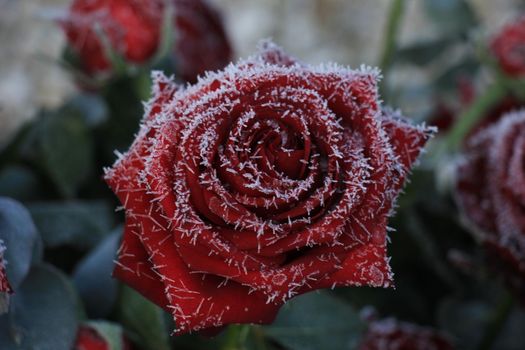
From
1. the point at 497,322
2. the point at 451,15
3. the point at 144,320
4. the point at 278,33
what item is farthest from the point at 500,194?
the point at 278,33

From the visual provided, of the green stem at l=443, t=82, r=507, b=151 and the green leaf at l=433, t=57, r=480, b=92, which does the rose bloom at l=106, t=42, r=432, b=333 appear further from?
the green leaf at l=433, t=57, r=480, b=92

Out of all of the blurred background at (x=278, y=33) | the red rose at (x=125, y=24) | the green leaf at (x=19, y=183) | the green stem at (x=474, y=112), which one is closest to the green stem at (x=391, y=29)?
the green stem at (x=474, y=112)

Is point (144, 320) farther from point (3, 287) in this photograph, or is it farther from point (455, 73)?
point (455, 73)

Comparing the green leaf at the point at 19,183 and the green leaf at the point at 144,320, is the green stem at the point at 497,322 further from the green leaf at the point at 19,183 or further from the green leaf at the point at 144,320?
the green leaf at the point at 19,183

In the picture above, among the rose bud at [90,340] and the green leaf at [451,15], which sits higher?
the green leaf at [451,15]

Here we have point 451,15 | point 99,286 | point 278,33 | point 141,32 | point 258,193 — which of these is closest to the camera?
point 258,193

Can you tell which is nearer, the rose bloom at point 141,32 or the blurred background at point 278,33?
the rose bloom at point 141,32

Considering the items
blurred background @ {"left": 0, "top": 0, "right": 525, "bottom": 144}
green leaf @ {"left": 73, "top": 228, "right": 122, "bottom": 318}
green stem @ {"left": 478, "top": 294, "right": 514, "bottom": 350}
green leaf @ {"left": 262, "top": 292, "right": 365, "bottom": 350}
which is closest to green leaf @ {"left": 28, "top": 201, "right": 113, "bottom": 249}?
green leaf @ {"left": 73, "top": 228, "right": 122, "bottom": 318}
